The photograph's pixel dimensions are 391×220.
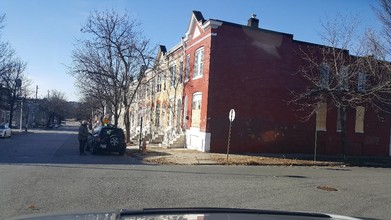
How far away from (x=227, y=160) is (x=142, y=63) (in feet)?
49.8

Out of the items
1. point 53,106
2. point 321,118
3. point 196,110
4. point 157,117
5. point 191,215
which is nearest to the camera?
point 191,215

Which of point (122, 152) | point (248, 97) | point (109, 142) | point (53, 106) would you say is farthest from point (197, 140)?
point (53, 106)

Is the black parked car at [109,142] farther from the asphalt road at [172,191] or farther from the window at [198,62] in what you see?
the asphalt road at [172,191]

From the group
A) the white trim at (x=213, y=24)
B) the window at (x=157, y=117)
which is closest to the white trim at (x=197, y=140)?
the white trim at (x=213, y=24)

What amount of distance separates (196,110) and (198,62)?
331 cm

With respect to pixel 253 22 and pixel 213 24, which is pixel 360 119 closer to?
pixel 253 22

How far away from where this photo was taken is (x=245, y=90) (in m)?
28.1

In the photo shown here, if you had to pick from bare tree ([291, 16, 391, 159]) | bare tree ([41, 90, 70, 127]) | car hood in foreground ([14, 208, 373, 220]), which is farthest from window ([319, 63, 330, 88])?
bare tree ([41, 90, 70, 127])

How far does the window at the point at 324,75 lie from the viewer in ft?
91.0

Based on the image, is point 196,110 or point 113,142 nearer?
point 113,142

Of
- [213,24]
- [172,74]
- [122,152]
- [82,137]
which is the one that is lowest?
[122,152]

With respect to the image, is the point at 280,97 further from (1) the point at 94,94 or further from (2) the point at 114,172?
(1) the point at 94,94

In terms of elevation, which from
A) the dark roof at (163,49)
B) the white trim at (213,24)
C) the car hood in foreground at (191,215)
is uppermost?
the dark roof at (163,49)

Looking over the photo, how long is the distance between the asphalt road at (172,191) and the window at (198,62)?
46.1ft
